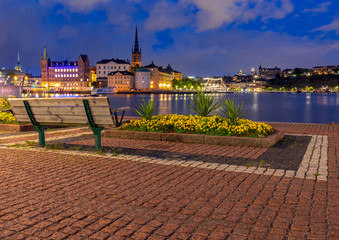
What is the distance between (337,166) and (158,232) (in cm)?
470

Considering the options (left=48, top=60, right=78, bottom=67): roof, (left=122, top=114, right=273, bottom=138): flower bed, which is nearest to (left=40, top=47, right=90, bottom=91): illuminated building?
(left=48, top=60, right=78, bottom=67): roof

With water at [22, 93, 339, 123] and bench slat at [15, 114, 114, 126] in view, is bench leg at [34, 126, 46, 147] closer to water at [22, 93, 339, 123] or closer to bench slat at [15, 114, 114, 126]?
bench slat at [15, 114, 114, 126]

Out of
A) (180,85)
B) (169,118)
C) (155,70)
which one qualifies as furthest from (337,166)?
(180,85)

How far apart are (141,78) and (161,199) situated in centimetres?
16566

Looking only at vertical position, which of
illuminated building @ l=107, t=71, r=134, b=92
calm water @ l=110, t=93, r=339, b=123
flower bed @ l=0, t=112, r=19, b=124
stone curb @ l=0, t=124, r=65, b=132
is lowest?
calm water @ l=110, t=93, r=339, b=123

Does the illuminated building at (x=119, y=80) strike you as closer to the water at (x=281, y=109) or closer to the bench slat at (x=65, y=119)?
the water at (x=281, y=109)

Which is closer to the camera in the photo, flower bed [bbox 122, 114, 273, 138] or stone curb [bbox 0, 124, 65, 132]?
flower bed [bbox 122, 114, 273, 138]

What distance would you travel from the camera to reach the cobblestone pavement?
349 cm

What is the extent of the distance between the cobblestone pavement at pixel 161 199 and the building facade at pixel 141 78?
162 m

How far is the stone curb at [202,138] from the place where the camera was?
8.80m

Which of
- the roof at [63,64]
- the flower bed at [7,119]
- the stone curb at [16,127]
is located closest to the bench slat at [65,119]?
the stone curb at [16,127]

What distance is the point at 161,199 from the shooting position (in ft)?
14.6

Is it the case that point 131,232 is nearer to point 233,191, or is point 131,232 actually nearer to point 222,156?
point 233,191

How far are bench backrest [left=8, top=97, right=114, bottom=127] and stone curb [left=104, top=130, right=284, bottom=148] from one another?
2.50 meters
